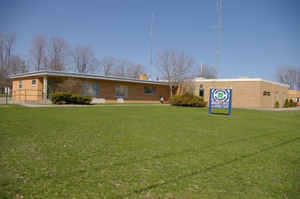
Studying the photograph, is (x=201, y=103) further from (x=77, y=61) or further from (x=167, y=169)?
(x=77, y=61)

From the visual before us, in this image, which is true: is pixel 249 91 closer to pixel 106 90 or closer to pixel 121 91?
pixel 121 91

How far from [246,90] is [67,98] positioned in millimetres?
18918

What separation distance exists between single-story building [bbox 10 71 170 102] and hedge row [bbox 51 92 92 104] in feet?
7.73

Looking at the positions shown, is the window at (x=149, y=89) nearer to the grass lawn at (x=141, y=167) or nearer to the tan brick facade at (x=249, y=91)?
the tan brick facade at (x=249, y=91)

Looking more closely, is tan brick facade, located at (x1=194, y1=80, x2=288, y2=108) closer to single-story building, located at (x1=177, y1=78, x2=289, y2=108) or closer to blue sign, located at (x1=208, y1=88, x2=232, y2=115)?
single-story building, located at (x1=177, y1=78, x2=289, y2=108)

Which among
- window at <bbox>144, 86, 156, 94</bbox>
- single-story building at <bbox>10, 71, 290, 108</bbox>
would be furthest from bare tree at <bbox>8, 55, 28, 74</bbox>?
window at <bbox>144, 86, 156, 94</bbox>

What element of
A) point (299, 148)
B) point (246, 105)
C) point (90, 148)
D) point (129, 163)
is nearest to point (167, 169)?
point (129, 163)

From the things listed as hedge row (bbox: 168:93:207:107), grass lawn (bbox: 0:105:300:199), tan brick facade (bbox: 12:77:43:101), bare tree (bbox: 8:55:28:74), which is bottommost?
grass lawn (bbox: 0:105:300:199)

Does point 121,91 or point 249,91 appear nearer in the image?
point 249,91

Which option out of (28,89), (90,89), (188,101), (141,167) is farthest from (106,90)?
(141,167)

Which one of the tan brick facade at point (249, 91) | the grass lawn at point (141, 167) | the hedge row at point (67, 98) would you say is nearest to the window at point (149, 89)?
the tan brick facade at point (249, 91)

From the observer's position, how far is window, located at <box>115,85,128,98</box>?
25.9m

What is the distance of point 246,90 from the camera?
26234 millimetres

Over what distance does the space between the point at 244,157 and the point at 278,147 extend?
182 centimetres
